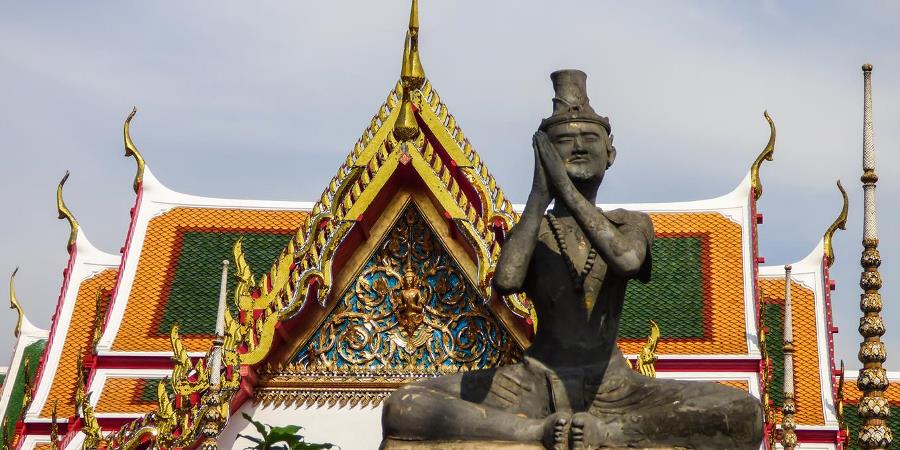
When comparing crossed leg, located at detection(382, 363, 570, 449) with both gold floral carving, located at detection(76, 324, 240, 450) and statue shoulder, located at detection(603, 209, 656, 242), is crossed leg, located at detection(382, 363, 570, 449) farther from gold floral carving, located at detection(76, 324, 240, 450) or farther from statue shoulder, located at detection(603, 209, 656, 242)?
gold floral carving, located at detection(76, 324, 240, 450)

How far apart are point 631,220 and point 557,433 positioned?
3.56ft

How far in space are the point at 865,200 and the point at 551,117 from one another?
10.2 ft

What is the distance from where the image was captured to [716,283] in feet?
64.2

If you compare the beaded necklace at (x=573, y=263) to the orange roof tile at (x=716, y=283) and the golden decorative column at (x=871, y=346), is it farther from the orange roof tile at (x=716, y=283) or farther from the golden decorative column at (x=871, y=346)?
the orange roof tile at (x=716, y=283)

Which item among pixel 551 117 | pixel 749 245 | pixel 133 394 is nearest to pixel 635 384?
pixel 551 117

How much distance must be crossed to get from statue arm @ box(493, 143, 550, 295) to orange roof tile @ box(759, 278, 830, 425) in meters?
9.77

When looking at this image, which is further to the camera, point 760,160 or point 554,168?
point 760,160

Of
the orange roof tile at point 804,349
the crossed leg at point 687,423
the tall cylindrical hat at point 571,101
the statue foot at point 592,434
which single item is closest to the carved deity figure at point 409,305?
the orange roof tile at point 804,349

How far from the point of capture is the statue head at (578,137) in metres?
9.70

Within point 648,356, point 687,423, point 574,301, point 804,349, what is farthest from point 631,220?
point 804,349

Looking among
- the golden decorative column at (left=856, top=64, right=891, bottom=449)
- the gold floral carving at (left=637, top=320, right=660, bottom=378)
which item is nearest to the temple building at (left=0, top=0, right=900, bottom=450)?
the gold floral carving at (left=637, top=320, right=660, bottom=378)

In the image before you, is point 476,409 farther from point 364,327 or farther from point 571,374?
point 364,327

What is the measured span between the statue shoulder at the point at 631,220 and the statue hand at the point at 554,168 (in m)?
0.26

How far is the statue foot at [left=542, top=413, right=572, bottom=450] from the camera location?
8.98m
